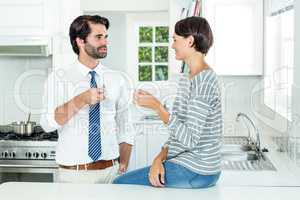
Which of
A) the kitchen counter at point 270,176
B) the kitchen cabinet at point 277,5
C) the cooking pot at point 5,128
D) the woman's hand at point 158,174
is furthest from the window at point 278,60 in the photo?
the cooking pot at point 5,128

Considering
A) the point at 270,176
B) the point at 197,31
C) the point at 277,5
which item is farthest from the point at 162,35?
the point at 197,31

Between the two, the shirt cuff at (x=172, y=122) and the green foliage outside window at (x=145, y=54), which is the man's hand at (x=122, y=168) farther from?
the green foliage outside window at (x=145, y=54)

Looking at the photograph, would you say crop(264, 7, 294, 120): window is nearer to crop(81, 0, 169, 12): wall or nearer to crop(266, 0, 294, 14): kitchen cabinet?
crop(266, 0, 294, 14): kitchen cabinet

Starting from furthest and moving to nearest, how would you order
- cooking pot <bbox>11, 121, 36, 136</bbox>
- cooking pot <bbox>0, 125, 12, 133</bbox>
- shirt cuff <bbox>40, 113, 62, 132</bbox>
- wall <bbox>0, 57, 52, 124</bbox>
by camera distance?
wall <bbox>0, 57, 52, 124</bbox> → cooking pot <bbox>0, 125, 12, 133</bbox> → cooking pot <bbox>11, 121, 36, 136</bbox> → shirt cuff <bbox>40, 113, 62, 132</bbox>

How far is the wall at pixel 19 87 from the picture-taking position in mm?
3305

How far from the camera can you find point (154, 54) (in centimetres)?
297

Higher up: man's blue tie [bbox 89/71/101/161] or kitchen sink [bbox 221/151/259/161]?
man's blue tie [bbox 89/71/101/161]

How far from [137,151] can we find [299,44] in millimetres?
1236

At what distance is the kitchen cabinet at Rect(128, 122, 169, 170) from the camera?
9.98 feet

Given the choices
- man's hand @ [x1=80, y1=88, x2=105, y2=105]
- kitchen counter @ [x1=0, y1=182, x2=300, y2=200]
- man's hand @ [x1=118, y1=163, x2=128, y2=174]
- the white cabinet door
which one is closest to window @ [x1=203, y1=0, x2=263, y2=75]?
the white cabinet door

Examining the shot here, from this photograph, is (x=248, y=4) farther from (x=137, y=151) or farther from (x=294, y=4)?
(x=137, y=151)

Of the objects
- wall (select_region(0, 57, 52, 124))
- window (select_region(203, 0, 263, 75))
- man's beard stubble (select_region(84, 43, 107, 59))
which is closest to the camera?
man's beard stubble (select_region(84, 43, 107, 59))

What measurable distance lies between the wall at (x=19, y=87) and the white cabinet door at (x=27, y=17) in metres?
0.33

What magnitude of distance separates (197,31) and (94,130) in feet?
2.11
